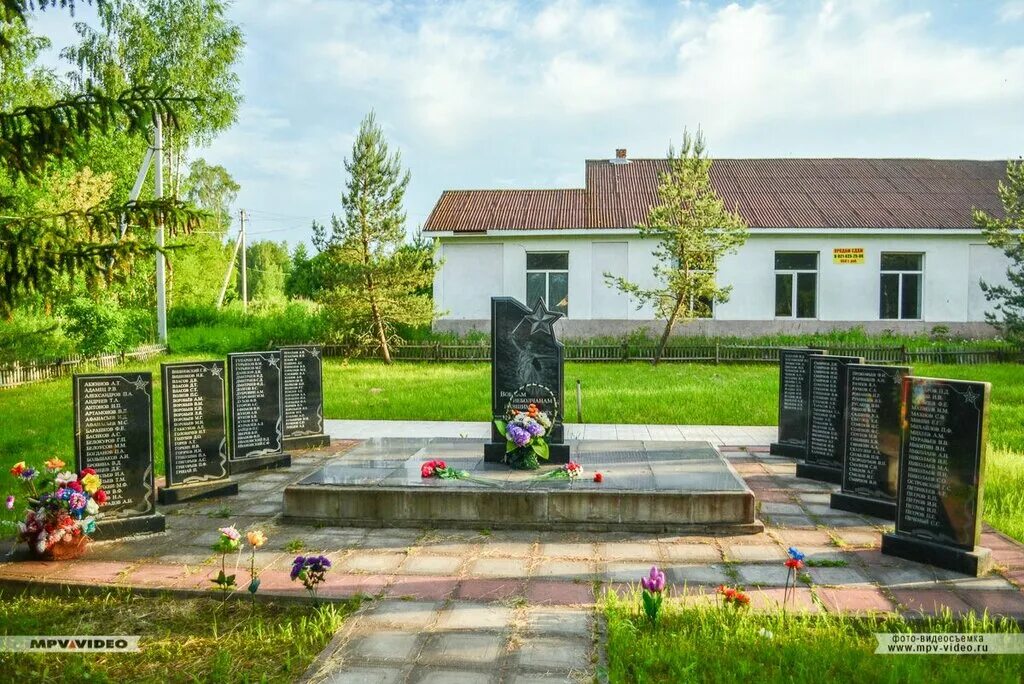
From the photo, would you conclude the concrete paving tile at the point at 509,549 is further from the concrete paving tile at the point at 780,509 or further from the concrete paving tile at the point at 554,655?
the concrete paving tile at the point at 780,509

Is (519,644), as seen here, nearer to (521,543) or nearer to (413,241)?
(521,543)

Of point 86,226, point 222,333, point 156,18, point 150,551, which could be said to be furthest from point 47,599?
point 156,18

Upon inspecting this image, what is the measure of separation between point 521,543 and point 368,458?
2635mm

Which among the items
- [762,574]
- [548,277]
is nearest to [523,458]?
[762,574]

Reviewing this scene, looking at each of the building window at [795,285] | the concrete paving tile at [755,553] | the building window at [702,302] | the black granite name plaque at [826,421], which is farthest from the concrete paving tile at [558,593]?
the building window at [795,285]

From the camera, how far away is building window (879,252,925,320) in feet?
76.2

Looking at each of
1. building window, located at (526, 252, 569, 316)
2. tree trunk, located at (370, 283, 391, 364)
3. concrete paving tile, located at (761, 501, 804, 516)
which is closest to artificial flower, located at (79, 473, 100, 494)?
concrete paving tile, located at (761, 501, 804, 516)

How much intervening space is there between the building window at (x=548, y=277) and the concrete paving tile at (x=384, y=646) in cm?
1955

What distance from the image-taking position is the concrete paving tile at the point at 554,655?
12.9 feet

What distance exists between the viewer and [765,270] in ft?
76.2

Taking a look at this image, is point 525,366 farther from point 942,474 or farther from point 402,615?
point 942,474

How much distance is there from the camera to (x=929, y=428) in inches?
219

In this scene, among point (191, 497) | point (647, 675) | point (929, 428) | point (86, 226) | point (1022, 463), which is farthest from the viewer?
point (1022, 463)

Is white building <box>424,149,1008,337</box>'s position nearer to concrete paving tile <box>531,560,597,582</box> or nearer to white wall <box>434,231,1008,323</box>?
white wall <box>434,231,1008,323</box>
